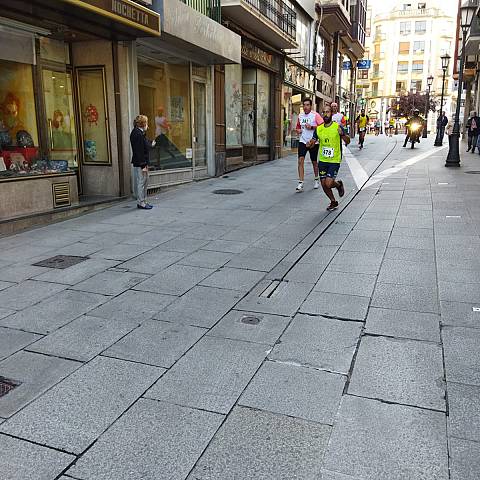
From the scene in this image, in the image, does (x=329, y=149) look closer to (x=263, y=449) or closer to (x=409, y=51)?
(x=263, y=449)

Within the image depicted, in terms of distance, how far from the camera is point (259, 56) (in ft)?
58.6

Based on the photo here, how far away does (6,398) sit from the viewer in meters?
3.09

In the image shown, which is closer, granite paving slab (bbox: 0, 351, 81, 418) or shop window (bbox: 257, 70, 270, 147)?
granite paving slab (bbox: 0, 351, 81, 418)

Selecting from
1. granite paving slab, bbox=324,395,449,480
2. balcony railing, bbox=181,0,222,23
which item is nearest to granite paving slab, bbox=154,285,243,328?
granite paving slab, bbox=324,395,449,480

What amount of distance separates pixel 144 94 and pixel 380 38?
82.8 meters

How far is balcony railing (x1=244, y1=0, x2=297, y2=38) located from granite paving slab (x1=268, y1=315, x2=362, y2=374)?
12.9 meters

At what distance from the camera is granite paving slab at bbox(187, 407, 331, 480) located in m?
2.41

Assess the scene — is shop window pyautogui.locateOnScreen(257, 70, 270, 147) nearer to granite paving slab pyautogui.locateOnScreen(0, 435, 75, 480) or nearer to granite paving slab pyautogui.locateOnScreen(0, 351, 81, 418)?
granite paving slab pyautogui.locateOnScreen(0, 351, 81, 418)

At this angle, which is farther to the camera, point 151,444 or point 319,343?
point 319,343

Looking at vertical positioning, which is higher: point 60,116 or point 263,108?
point 263,108

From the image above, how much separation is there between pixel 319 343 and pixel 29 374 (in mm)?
2133

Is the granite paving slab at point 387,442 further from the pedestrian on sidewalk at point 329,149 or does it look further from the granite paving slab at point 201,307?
the pedestrian on sidewalk at point 329,149

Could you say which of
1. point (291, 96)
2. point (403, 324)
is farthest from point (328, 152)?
point (291, 96)

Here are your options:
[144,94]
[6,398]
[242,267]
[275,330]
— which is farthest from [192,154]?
[6,398]
